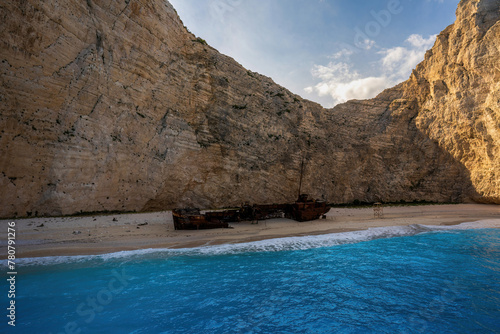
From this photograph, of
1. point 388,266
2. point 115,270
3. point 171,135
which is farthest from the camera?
point 171,135

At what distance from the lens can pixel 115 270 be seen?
10203mm

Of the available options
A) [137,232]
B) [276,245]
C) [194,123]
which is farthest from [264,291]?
[194,123]

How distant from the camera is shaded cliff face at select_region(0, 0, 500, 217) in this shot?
62.3 feet

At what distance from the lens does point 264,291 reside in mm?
8469

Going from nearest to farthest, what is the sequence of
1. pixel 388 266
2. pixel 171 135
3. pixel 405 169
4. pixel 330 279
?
1. pixel 330 279
2. pixel 388 266
3. pixel 171 135
4. pixel 405 169

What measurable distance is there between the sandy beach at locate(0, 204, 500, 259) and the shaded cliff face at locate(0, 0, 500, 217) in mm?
5060

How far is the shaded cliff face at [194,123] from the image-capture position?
19.0m

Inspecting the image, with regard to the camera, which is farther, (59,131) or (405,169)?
(405,169)

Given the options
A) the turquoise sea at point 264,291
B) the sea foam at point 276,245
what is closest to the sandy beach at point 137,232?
the sea foam at point 276,245

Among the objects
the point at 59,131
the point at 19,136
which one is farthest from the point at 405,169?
→ the point at 19,136

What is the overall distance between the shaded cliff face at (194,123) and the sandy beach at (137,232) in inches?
199

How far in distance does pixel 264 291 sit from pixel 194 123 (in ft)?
81.0

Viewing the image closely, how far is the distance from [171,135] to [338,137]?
87.7 ft

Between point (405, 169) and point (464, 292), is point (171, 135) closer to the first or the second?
point (464, 292)
